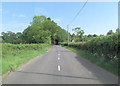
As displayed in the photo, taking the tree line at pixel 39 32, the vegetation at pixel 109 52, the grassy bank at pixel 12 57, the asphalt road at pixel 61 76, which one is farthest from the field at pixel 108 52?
the tree line at pixel 39 32

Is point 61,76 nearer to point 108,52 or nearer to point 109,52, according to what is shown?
point 109,52

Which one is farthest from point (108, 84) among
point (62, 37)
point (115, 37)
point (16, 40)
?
point (16, 40)

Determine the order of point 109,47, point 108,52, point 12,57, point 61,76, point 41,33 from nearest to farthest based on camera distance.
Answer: point 61,76
point 109,47
point 108,52
point 12,57
point 41,33

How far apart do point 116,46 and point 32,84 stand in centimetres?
562

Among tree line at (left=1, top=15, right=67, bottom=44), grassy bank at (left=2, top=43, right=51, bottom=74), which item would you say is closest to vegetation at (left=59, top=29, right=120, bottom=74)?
grassy bank at (left=2, top=43, right=51, bottom=74)

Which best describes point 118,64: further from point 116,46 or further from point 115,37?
point 115,37

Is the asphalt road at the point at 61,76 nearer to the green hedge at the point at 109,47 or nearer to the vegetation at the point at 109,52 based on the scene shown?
the vegetation at the point at 109,52

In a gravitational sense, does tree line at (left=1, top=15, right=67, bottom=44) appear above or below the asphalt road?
above

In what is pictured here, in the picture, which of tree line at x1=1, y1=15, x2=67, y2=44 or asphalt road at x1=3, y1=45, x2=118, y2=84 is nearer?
asphalt road at x1=3, y1=45, x2=118, y2=84

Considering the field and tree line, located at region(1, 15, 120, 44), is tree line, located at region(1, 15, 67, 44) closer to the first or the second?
tree line, located at region(1, 15, 120, 44)

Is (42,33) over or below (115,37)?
over

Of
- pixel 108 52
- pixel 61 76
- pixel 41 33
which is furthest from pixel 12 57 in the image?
pixel 41 33

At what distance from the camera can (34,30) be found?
5581 centimetres

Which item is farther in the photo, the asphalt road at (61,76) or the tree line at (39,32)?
the tree line at (39,32)
